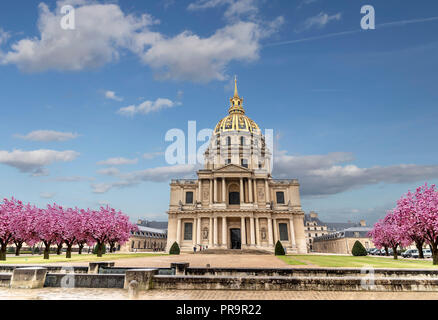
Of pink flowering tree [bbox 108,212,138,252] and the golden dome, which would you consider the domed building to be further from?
pink flowering tree [bbox 108,212,138,252]

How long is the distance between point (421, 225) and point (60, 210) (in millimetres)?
39082

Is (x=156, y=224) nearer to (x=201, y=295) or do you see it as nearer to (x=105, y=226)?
A: (x=105, y=226)

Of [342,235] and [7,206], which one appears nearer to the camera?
[7,206]

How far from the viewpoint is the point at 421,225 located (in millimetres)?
25734

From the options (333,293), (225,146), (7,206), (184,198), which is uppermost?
(225,146)

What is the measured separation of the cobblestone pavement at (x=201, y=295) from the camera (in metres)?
9.16

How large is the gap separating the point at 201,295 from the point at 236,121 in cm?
6493

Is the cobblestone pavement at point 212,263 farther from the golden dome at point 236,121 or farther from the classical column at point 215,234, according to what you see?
the golden dome at point 236,121

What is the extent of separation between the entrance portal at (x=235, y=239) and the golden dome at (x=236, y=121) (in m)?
25.8

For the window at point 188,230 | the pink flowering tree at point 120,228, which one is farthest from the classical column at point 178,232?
the pink flowering tree at point 120,228

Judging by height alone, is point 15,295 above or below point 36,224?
below

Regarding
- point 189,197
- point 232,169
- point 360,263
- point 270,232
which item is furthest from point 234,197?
point 360,263
